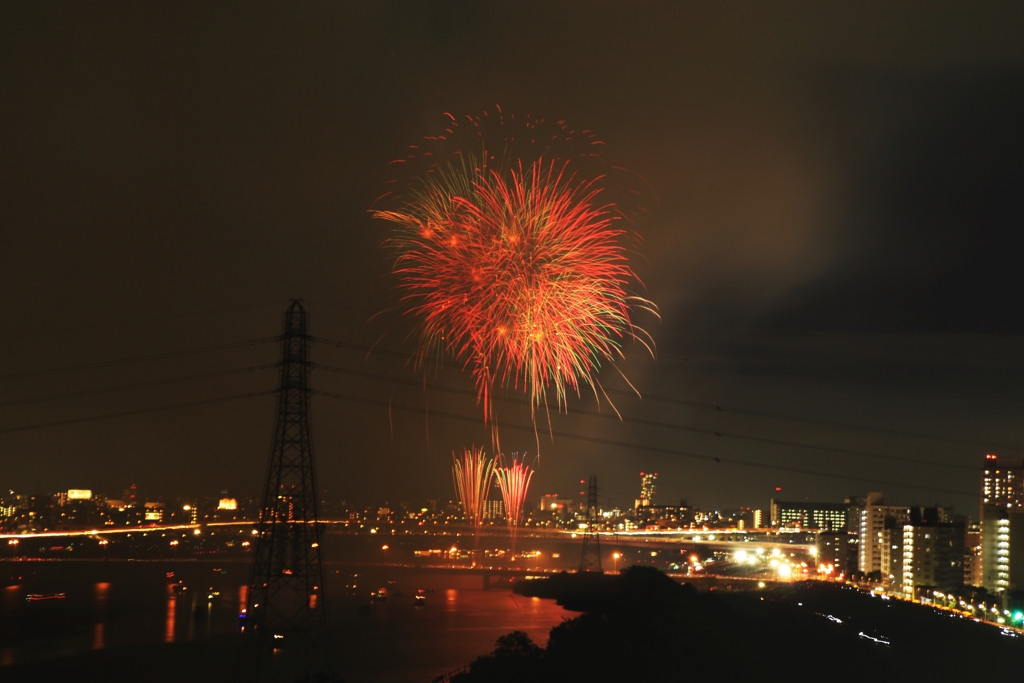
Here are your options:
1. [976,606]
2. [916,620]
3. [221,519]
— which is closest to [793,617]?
[916,620]

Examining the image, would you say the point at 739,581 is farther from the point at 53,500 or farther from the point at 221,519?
the point at 53,500

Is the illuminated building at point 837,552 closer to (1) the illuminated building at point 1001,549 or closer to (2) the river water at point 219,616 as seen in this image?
(1) the illuminated building at point 1001,549

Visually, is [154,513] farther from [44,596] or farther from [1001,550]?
[1001,550]

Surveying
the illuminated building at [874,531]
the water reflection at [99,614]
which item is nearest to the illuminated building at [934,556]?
the illuminated building at [874,531]

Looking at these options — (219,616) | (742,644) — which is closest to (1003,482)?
(742,644)

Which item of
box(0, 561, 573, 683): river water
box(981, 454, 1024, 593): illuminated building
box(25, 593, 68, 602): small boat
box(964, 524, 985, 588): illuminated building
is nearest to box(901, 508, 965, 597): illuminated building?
box(964, 524, 985, 588): illuminated building

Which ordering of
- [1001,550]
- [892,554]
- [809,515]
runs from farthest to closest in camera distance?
[809,515] → [892,554] → [1001,550]
